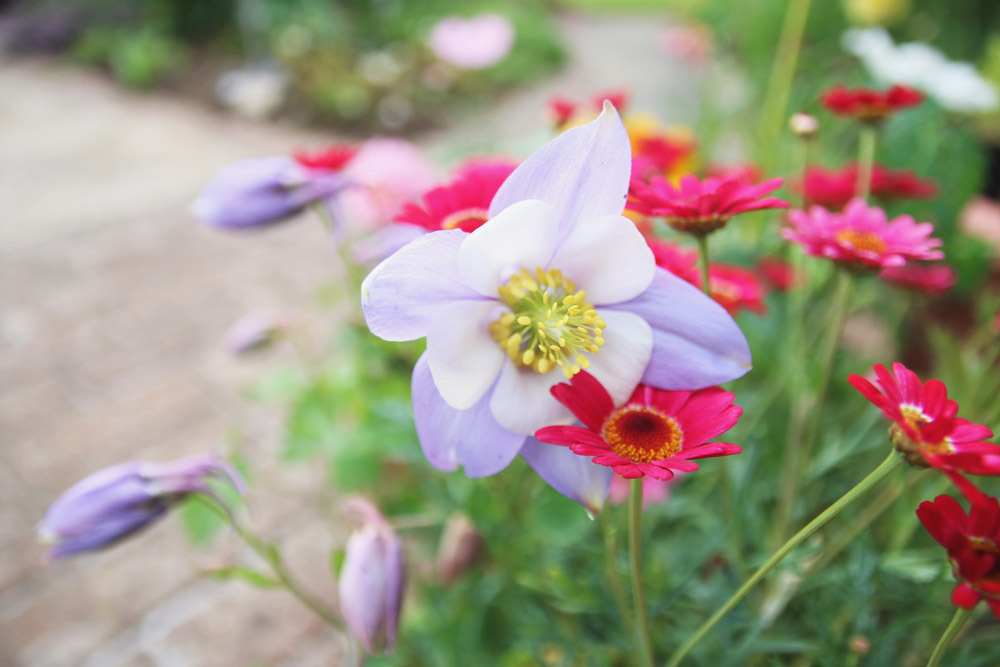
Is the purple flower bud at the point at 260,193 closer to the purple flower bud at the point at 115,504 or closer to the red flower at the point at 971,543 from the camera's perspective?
the purple flower bud at the point at 115,504

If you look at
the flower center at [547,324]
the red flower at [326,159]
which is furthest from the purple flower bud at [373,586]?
the red flower at [326,159]


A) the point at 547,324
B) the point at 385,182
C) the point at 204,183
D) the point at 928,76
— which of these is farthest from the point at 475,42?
the point at 204,183

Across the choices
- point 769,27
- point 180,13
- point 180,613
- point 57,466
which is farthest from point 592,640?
point 180,13

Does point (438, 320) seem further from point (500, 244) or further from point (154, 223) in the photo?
point (154, 223)

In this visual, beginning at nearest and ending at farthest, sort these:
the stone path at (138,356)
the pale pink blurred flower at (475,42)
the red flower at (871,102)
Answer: the red flower at (871,102) < the stone path at (138,356) < the pale pink blurred flower at (475,42)

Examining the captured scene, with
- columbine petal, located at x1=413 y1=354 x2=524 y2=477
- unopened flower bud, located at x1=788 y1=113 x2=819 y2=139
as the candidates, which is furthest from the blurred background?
columbine petal, located at x1=413 y1=354 x2=524 y2=477

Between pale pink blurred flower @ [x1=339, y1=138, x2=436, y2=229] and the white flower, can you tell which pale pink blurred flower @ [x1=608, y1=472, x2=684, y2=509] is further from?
the white flower
